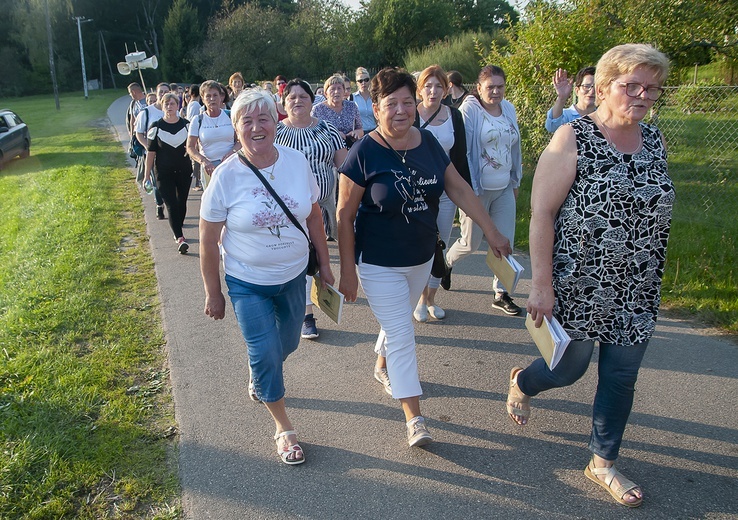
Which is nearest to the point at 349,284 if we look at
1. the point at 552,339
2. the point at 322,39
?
the point at 552,339

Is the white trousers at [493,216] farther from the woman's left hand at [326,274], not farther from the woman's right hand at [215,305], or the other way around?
the woman's right hand at [215,305]

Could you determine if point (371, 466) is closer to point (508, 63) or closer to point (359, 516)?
point (359, 516)

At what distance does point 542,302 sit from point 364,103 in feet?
21.3

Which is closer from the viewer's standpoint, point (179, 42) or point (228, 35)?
point (228, 35)

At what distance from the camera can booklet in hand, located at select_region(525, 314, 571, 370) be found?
2609mm

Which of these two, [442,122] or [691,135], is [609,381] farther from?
[691,135]

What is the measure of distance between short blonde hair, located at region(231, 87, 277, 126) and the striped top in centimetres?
152

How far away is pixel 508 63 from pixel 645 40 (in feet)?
10.0

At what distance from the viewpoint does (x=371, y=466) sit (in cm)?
321

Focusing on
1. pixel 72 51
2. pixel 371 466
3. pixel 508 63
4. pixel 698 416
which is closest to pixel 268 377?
pixel 371 466

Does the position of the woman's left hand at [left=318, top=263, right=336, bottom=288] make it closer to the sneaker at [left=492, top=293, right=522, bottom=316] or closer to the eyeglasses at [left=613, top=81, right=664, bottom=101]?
the eyeglasses at [left=613, top=81, right=664, bottom=101]

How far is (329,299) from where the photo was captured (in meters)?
3.57

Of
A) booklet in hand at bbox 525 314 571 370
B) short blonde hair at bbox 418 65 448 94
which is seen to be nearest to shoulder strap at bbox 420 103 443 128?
short blonde hair at bbox 418 65 448 94

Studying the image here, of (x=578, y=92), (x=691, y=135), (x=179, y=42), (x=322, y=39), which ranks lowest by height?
(x=691, y=135)
